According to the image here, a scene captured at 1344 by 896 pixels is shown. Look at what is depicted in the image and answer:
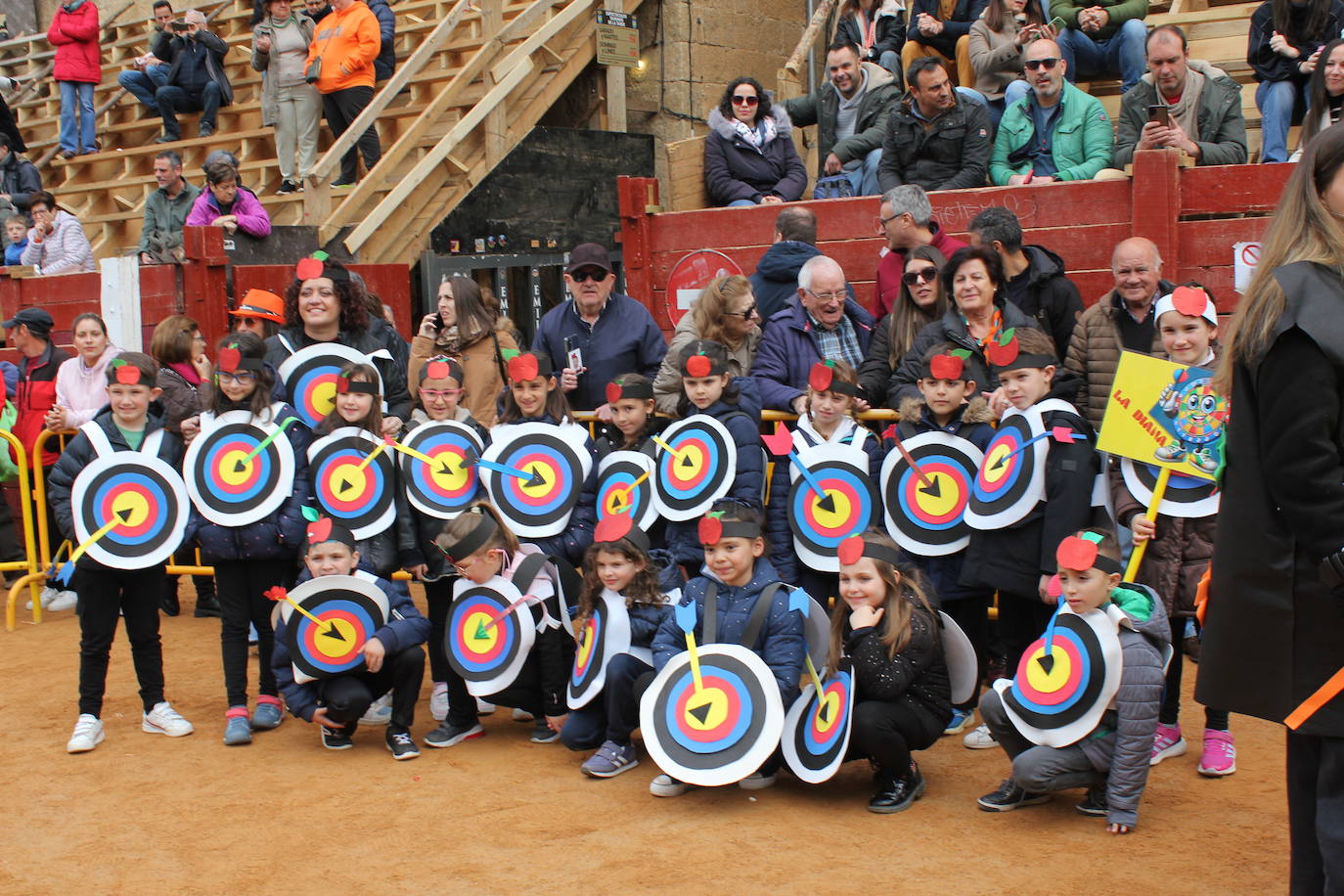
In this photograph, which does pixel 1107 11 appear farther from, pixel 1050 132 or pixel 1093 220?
pixel 1093 220

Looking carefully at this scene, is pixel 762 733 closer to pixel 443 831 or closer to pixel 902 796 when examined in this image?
pixel 902 796

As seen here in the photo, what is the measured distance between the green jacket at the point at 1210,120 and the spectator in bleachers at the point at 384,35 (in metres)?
7.45

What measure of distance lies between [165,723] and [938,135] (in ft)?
18.0

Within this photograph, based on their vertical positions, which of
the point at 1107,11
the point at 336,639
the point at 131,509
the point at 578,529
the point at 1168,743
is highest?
the point at 1107,11

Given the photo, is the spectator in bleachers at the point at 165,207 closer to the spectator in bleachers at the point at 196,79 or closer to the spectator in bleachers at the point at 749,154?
the spectator in bleachers at the point at 196,79

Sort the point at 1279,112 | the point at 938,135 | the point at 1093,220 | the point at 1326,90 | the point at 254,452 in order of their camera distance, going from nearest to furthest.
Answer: the point at 254,452
the point at 1093,220
the point at 1326,90
the point at 938,135
the point at 1279,112

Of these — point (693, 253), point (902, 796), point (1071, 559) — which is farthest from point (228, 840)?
point (693, 253)

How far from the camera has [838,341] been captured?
693 centimetres

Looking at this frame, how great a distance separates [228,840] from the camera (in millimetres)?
4973

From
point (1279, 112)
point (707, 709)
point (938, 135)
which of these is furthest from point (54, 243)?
point (1279, 112)

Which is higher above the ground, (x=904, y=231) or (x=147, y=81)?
(x=147, y=81)

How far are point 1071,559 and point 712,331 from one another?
8.77 feet

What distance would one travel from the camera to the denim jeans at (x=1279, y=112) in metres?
8.65

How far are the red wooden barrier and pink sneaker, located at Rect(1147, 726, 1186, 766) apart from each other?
2458mm
